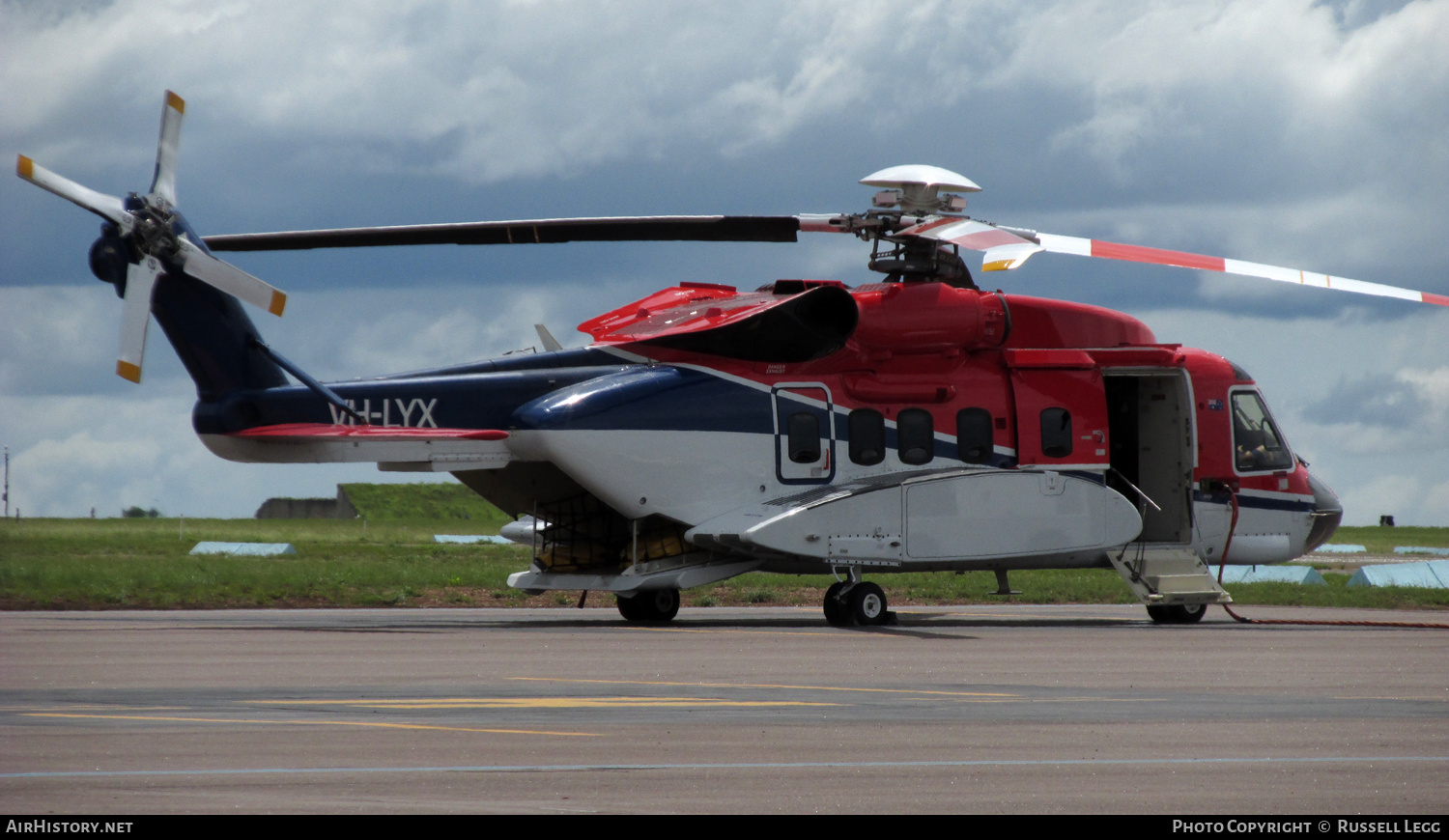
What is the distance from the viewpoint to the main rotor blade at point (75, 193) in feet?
55.4

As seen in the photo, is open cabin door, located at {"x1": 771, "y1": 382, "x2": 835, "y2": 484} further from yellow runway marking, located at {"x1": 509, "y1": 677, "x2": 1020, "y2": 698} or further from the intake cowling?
yellow runway marking, located at {"x1": 509, "y1": 677, "x2": 1020, "y2": 698}

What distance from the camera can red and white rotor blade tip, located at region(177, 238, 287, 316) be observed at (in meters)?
17.6

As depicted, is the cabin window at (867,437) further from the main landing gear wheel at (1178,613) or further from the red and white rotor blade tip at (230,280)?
the red and white rotor blade tip at (230,280)

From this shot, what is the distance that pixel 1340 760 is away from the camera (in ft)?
27.2

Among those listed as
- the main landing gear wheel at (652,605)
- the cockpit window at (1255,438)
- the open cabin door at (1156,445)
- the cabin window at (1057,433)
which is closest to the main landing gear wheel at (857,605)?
the main landing gear wheel at (652,605)

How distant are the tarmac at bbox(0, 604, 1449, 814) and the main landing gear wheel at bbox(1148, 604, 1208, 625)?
368cm

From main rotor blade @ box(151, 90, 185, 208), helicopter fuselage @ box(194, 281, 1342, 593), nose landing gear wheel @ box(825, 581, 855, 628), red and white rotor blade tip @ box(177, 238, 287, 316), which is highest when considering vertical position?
main rotor blade @ box(151, 90, 185, 208)

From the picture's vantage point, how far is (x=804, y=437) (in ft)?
68.8


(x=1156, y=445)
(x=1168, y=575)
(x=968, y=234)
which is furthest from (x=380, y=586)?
(x=968, y=234)

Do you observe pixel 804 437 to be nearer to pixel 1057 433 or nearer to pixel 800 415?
pixel 800 415

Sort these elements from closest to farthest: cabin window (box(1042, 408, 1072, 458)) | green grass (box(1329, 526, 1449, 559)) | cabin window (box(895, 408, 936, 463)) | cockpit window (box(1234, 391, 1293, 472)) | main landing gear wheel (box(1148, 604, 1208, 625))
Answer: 1. cabin window (box(895, 408, 936, 463))
2. cabin window (box(1042, 408, 1072, 458))
3. main landing gear wheel (box(1148, 604, 1208, 625))
4. cockpit window (box(1234, 391, 1293, 472))
5. green grass (box(1329, 526, 1449, 559))

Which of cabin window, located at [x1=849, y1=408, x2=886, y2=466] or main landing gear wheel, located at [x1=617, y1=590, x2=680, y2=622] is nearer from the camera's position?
cabin window, located at [x1=849, y1=408, x2=886, y2=466]

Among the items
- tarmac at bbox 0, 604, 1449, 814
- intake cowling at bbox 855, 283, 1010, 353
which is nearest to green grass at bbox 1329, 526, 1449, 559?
intake cowling at bbox 855, 283, 1010, 353

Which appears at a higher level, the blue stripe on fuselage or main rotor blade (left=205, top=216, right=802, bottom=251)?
main rotor blade (left=205, top=216, right=802, bottom=251)
